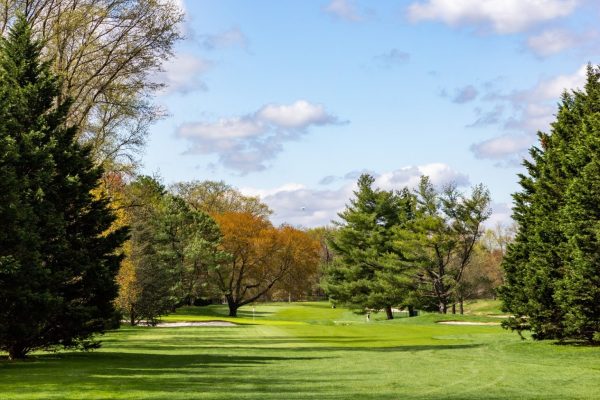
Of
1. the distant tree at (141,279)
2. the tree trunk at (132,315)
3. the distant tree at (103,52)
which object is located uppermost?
the distant tree at (103,52)

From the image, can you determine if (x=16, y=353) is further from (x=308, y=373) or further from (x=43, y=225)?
(x=308, y=373)

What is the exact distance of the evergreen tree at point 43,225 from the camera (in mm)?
19594

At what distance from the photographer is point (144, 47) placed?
111ft

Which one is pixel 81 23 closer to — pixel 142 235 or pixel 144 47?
pixel 144 47

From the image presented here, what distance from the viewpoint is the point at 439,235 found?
200 feet

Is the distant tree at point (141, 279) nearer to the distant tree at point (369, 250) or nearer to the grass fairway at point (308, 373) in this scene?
the grass fairway at point (308, 373)

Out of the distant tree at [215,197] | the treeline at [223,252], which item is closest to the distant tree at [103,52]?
the treeline at [223,252]

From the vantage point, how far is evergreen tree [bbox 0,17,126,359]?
19.6 m

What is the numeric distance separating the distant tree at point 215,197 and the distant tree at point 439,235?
43754 mm

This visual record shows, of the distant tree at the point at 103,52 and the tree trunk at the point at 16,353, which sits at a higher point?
the distant tree at the point at 103,52

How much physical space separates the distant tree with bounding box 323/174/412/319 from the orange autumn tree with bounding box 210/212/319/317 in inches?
274

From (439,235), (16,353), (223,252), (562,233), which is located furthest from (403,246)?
(16,353)

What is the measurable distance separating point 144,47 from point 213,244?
39060 millimetres

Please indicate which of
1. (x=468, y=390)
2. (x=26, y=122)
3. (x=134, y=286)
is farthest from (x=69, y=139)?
(x=134, y=286)
